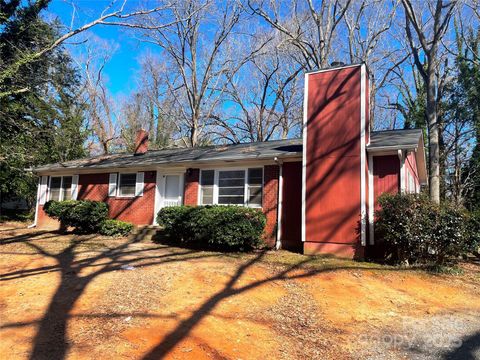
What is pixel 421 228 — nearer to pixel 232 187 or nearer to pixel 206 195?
pixel 232 187

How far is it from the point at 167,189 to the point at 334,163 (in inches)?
278

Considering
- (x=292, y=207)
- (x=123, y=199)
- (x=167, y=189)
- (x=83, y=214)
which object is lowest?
(x=83, y=214)

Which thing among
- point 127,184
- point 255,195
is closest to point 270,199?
point 255,195

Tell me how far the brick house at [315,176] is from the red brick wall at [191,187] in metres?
0.04

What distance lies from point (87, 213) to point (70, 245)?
261cm

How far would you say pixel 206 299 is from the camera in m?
5.82

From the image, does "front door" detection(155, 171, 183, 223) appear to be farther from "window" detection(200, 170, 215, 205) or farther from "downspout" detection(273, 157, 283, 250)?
"downspout" detection(273, 157, 283, 250)

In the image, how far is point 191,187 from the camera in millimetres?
12883

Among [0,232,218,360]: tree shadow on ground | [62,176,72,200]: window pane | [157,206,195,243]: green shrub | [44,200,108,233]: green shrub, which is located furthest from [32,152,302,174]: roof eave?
[0,232,218,360]: tree shadow on ground

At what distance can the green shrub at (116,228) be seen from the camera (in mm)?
12961

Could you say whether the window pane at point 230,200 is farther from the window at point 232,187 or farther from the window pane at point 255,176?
the window pane at point 255,176

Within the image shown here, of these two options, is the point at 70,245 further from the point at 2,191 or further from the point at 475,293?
the point at 2,191

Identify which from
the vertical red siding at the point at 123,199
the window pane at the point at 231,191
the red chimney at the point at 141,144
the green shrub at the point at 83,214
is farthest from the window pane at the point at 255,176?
the red chimney at the point at 141,144

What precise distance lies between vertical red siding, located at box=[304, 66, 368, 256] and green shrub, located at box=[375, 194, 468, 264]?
95 cm
